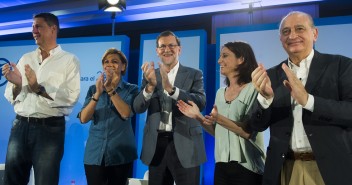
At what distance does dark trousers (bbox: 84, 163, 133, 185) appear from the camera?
2.72m

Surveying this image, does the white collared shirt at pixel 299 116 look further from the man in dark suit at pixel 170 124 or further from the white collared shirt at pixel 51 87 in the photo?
the white collared shirt at pixel 51 87

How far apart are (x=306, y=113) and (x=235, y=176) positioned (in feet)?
2.06

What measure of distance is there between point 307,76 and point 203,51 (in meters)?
2.52

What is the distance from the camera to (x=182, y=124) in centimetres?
253

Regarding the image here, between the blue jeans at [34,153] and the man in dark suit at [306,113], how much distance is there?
5.08ft

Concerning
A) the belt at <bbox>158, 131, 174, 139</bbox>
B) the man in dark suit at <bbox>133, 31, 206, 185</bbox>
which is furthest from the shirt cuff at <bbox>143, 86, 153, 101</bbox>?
the belt at <bbox>158, 131, 174, 139</bbox>

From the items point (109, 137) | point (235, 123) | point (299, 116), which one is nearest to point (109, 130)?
point (109, 137)

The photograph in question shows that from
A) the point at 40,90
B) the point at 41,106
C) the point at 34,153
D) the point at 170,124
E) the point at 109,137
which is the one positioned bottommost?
the point at 34,153

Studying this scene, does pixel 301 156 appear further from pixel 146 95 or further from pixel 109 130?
pixel 109 130

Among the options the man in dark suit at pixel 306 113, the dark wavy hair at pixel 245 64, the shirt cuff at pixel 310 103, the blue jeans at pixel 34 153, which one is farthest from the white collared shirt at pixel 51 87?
the shirt cuff at pixel 310 103

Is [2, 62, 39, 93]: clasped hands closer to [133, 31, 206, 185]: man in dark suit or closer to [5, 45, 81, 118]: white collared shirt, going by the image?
[5, 45, 81, 118]: white collared shirt

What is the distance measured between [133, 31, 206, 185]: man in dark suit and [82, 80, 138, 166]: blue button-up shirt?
12.1 inches

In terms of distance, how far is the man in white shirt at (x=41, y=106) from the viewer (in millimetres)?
2568

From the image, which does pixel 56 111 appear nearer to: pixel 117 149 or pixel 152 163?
pixel 117 149
